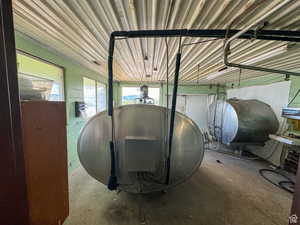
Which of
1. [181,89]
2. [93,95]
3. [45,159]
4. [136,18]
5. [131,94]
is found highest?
[136,18]

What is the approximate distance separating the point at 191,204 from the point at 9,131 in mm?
2429

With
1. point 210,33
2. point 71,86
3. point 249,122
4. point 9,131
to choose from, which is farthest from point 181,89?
point 9,131

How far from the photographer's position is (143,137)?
1.50 m

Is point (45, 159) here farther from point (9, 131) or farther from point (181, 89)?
point (181, 89)

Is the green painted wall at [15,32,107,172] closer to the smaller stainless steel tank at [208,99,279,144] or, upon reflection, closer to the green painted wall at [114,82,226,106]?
the green painted wall at [114,82,226,106]

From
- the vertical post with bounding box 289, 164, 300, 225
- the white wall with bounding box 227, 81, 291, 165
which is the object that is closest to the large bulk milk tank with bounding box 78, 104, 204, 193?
the vertical post with bounding box 289, 164, 300, 225

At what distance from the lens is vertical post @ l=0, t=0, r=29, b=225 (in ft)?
1.64

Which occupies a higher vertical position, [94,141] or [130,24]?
[130,24]

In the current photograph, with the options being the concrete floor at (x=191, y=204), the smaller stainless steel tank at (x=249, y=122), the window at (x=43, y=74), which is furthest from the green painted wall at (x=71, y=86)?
the smaller stainless steel tank at (x=249, y=122)

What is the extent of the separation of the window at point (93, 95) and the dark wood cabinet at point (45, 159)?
104 inches

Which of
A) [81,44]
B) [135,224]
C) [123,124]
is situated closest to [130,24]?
[81,44]

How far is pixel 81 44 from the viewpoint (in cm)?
202

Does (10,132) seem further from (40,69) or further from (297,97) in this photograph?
(297,97)

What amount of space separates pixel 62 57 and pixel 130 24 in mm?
1918
